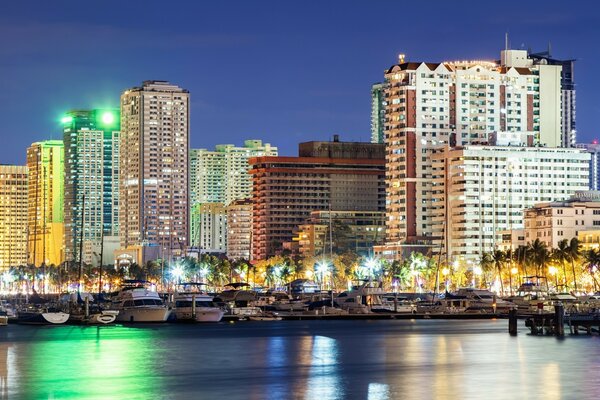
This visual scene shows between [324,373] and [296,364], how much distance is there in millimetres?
7624

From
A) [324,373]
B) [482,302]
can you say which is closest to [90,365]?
[324,373]

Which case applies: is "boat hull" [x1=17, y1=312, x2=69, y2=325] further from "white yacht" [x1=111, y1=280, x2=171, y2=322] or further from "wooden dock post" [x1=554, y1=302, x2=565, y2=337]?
"wooden dock post" [x1=554, y1=302, x2=565, y2=337]

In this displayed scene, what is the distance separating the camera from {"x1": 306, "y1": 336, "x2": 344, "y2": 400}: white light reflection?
69.9m

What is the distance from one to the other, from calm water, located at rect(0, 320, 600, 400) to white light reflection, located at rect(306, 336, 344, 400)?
0.09 meters

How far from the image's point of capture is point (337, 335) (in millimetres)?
126312

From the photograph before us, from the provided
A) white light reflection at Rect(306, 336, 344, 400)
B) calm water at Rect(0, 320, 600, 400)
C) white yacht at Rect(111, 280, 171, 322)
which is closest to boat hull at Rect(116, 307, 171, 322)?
white yacht at Rect(111, 280, 171, 322)

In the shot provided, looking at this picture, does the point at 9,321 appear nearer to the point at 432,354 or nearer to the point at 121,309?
the point at 121,309

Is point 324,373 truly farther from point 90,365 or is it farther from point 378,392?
point 90,365

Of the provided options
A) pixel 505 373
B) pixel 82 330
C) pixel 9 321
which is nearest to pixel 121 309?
pixel 82 330

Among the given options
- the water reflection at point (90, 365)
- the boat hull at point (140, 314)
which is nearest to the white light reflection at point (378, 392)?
the water reflection at point (90, 365)

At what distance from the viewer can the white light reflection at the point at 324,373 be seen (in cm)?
6994

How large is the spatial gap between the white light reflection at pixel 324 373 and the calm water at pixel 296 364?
94 millimetres

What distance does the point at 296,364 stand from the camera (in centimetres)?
8962

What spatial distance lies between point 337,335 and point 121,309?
2992 centimetres
